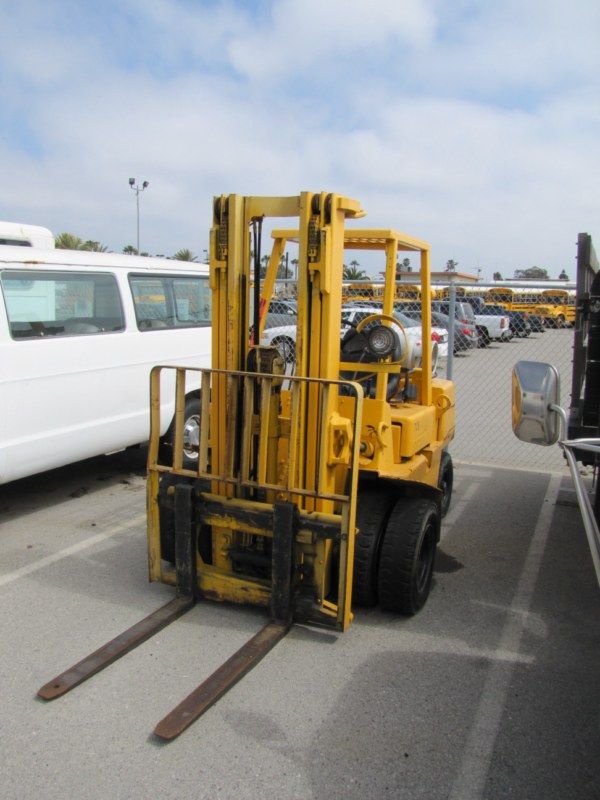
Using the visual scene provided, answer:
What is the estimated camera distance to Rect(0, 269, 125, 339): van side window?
17.4 feet

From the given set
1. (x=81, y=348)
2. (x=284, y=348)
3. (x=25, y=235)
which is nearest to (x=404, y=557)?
(x=284, y=348)

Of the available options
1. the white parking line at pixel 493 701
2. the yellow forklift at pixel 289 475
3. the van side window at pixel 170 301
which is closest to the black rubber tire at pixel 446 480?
the white parking line at pixel 493 701

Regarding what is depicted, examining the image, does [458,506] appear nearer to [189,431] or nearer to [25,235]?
[189,431]

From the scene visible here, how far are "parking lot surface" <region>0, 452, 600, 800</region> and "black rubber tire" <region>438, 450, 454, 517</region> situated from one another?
71 centimetres

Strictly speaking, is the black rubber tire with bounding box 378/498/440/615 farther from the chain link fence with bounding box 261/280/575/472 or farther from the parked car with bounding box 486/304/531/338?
the parked car with bounding box 486/304/531/338

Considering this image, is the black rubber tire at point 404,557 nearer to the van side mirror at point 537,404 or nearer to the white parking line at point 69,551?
the van side mirror at point 537,404

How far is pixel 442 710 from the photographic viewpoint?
10.4ft

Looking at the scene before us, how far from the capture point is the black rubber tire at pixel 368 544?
12.8 ft

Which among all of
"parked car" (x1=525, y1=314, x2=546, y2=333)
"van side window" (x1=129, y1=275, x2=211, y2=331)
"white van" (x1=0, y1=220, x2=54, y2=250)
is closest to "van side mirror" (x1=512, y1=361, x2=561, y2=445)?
"van side window" (x1=129, y1=275, x2=211, y2=331)

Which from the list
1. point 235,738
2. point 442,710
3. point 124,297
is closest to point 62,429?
point 124,297

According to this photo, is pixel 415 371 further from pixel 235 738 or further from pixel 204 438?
pixel 235 738

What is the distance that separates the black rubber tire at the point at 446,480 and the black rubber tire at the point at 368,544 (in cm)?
160

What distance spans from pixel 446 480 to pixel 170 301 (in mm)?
3321

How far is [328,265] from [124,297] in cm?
326
